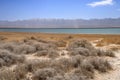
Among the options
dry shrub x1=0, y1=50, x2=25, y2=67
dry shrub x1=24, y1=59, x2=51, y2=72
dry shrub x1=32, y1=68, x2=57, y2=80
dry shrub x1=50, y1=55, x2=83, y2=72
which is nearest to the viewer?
dry shrub x1=32, y1=68, x2=57, y2=80

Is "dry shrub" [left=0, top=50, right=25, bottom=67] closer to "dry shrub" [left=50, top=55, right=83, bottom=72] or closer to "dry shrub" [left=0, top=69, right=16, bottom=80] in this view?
"dry shrub" [left=50, top=55, right=83, bottom=72]

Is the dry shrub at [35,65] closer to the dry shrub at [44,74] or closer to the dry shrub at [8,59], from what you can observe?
the dry shrub at [44,74]

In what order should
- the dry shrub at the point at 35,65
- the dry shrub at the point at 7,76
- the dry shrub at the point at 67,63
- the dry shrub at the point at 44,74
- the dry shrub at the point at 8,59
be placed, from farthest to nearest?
the dry shrub at the point at 8,59, the dry shrub at the point at 67,63, the dry shrub at the point at 35,65, the dry shrub at the point at 44,74, the dry shrub at the point at 7,76

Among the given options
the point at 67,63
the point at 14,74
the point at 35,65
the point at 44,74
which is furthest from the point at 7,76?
the point at 67,63

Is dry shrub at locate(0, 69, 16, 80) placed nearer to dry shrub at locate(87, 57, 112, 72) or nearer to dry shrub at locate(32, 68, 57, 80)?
dry shrub at locate(32, 68, 57, 80)

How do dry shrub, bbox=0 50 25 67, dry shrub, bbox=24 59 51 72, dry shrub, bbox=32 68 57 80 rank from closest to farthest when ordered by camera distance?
1. dry shrub, bbox=32 68 57 80
2. dry shrub, bbox=24 59 51 72
3. dry shrub, bbox=0 50 25 67

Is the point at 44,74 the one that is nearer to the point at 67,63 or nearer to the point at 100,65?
the point at 67,63

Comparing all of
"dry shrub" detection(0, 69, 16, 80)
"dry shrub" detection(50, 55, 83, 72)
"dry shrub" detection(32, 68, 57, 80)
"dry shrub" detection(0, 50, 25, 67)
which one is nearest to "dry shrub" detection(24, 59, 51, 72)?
"dry shrub" detection(50, 55, 83, 72)

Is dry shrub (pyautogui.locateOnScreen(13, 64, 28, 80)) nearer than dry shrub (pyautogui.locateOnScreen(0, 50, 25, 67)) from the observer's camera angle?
Yes

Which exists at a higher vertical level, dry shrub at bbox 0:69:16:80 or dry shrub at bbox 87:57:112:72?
dry shrub at bbox 0:69:16:80

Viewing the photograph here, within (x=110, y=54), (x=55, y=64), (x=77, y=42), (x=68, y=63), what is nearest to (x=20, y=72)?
(x=55, y=64)

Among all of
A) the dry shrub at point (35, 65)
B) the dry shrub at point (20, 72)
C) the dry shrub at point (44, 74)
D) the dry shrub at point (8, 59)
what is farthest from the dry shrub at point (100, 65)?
the dry shrub at point (8, 59)

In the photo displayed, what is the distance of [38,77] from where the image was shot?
318 inches

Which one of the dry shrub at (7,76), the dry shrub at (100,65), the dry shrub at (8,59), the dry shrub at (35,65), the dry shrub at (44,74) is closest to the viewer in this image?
the dry shrub at (7,76)
